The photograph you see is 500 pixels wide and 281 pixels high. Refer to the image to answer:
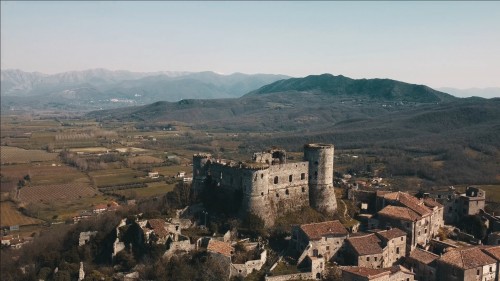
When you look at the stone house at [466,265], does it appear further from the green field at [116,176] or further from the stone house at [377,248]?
the green field at [116,176]

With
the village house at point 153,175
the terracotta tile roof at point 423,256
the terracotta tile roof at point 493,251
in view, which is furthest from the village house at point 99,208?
the terracotta tile roof at point 493,251

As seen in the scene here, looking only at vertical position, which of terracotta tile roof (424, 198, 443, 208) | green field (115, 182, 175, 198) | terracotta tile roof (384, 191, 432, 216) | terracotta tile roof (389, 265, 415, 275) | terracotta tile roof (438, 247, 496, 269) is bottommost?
green field (115, 182, 175, 198)

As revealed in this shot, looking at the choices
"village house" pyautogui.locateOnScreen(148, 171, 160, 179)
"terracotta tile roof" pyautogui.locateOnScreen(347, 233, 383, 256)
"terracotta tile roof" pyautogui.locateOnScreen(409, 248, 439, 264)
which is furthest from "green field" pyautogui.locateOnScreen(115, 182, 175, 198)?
"terracotta tile roof" pyautogui.locateOnScreen(409, 248, 439, 264)

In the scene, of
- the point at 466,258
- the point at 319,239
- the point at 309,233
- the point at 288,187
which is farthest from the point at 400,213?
the point at 288,187

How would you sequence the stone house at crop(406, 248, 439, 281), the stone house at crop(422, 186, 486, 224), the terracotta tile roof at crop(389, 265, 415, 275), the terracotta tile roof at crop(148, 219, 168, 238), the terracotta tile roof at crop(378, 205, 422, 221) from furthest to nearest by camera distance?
the stone house at crop(422, 186, 486, 224) < the terracotta tile roof at crop(378, 205, 422, 221) < the terracotta tile roof at crop(148, 219, 168, 238) < the stone house at crop(406, 248, 439, 281) < the terracotta tile roof at crop(389, 265, 415, 275)

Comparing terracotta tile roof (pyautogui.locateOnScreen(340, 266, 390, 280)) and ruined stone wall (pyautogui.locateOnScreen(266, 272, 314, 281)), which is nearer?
terracotta tile roof (pyautogui.locateOnScreen(340, 266, 390, 280))

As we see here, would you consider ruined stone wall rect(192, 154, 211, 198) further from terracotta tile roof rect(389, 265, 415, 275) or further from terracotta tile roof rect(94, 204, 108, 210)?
terracotta tile roof rect(94, 204, 108, 210)

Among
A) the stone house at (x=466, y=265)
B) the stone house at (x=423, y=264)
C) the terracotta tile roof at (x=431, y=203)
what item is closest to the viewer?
the stone house at (x=466, y=265)
